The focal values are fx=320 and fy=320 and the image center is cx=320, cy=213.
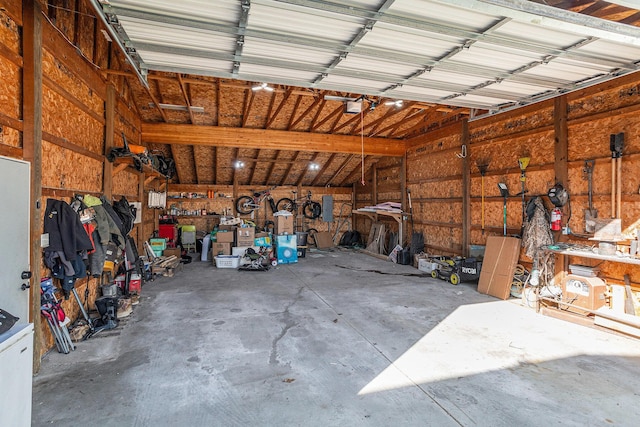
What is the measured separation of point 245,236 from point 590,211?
7352 millimetres

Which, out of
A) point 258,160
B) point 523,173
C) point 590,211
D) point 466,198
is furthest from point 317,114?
point 590,211

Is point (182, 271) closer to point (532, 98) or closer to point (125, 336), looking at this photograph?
point (125, 336)

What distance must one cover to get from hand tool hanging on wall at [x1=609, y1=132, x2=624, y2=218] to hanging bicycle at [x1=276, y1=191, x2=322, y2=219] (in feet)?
30.0

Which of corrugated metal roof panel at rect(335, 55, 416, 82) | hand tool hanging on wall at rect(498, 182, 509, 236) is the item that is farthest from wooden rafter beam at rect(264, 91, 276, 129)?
hand tool hanging on wall at rect(498, 182, 509, 236)

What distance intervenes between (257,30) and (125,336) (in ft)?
12.1

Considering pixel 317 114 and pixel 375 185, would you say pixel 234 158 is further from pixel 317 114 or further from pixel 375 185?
pixel 375 185

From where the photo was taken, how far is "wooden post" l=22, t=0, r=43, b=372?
9.72 ft

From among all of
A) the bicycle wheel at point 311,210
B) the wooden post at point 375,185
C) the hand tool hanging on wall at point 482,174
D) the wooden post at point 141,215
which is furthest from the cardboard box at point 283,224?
the hand tool hanging on wall at point 482,174

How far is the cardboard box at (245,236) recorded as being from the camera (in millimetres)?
8805

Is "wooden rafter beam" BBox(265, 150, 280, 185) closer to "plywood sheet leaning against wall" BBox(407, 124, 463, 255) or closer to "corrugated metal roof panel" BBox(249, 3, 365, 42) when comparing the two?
"plywood sheet leaning against wall" BBox(407, 124, 463, 255)

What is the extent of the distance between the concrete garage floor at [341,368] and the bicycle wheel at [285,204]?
287 inches

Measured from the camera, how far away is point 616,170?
14.5 feet

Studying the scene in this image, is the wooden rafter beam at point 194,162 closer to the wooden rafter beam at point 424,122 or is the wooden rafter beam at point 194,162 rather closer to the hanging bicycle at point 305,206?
the hanging bicycle at point 305,206

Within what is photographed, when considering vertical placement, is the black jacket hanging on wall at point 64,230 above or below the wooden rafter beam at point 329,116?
below
